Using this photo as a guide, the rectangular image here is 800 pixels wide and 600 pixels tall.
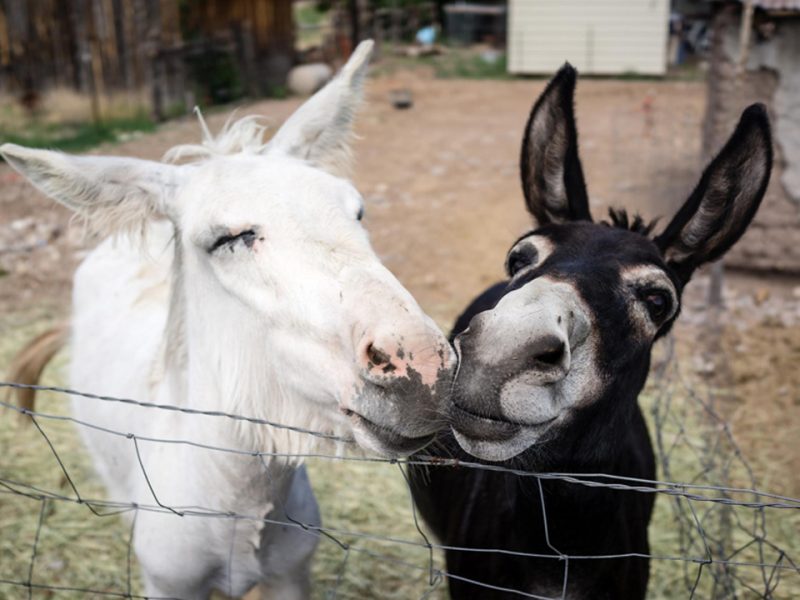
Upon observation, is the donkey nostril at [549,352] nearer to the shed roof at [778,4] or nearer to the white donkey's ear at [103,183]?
the white donkey's ear at [103,183]

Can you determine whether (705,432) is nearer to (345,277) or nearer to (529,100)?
(345,277)

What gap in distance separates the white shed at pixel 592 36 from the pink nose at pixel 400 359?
1605 centimetres

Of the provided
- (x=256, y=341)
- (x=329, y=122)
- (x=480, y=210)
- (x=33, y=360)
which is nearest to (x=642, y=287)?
(x=256, y=341)

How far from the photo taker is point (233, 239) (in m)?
2.20

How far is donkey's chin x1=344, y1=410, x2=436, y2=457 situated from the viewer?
195 centimetres

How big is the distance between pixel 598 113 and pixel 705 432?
30.0ft

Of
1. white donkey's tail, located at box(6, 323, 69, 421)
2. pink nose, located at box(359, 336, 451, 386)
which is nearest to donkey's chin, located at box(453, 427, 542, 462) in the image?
pink nose, located at box(359, 336, 451, 386)

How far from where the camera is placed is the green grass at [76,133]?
37.2ft

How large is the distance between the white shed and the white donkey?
1523 centimetres

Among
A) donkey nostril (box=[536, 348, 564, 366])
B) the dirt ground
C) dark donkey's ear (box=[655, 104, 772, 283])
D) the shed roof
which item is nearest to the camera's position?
donkey nostril (box=[536, 348, 564, 366])

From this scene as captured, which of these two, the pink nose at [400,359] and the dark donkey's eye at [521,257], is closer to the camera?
the pink nose at [400,359]

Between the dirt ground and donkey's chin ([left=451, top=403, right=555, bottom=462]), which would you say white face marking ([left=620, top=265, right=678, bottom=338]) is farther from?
the dirt ground

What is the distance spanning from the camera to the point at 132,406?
3000mm

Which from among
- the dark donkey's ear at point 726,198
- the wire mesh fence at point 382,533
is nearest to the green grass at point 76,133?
the wire mesh fence at point 382,533
